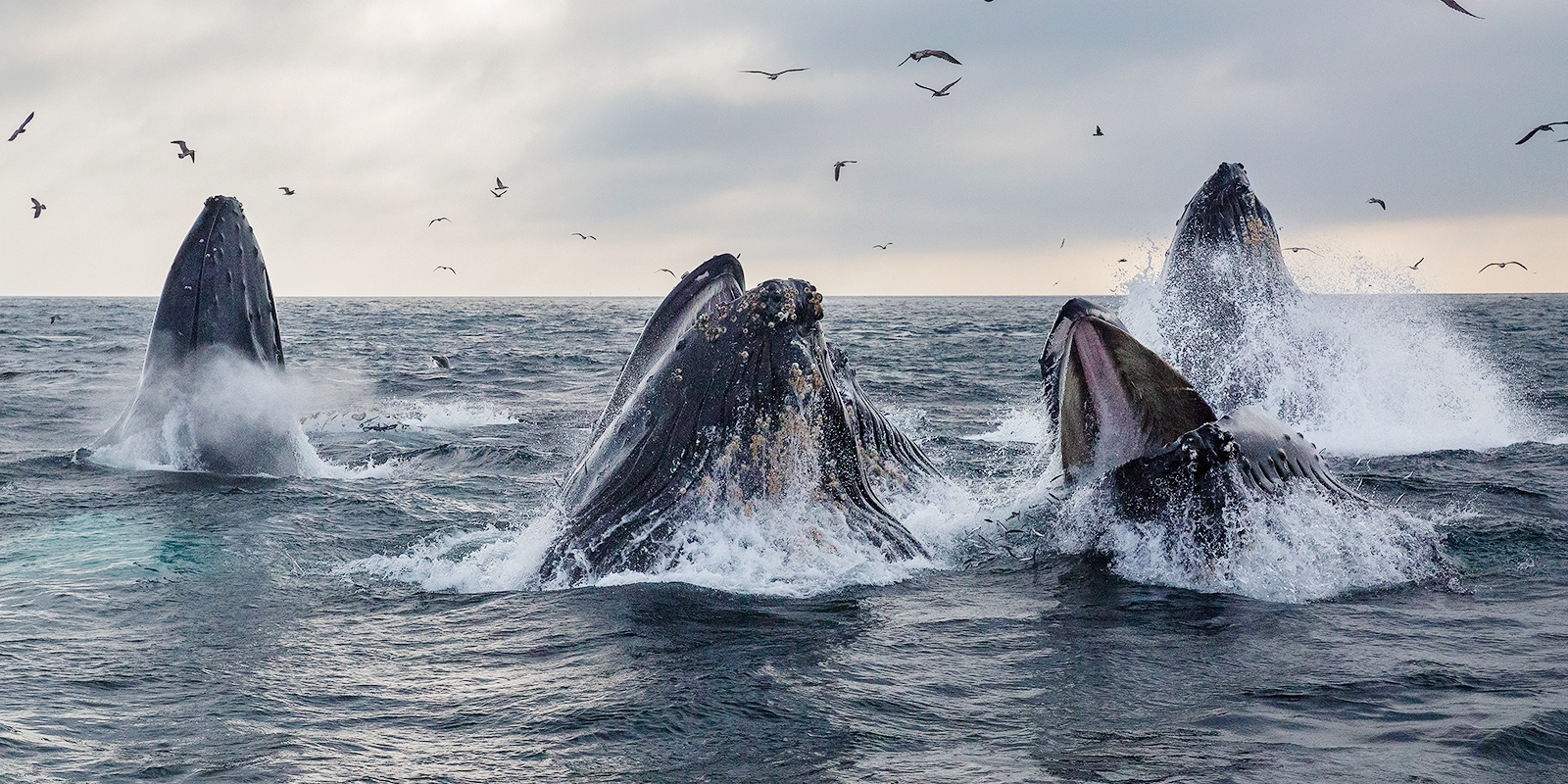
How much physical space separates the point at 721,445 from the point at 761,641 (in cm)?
115

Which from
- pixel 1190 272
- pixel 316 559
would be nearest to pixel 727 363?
pixel 316 559

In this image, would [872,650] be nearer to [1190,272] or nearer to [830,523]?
[830,523]

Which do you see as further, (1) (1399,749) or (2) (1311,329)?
(2) (1311,329)

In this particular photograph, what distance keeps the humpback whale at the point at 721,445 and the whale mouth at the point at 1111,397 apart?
1458 mm

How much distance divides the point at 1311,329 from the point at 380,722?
10.9 m

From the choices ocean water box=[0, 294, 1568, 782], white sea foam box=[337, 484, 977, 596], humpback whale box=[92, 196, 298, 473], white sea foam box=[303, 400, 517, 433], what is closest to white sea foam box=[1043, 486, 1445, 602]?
ocean water box=[0, 294, 1568, 782]

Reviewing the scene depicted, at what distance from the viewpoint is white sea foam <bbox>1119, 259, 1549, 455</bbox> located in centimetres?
1283

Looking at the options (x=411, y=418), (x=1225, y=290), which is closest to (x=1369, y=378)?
(x=1225, y=290)

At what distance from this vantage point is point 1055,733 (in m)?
4.80

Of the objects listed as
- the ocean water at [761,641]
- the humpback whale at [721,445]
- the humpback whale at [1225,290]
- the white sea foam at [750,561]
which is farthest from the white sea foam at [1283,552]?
the humpback whale at [1225,290]

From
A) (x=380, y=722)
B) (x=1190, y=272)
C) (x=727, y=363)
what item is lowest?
(x=380, y=722)

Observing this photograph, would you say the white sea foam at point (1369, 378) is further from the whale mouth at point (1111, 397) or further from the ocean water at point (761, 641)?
the whale mouth at point (1111, 397)

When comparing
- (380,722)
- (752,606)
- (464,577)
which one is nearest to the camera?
(380,722)

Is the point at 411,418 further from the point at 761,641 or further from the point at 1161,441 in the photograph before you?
the point at 1161,441
